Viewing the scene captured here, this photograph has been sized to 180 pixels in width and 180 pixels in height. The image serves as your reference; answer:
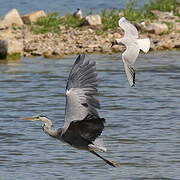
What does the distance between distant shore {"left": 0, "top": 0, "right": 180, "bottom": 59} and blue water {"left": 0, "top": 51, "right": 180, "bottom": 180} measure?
351 mm

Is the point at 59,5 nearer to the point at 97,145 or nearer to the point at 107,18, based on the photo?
the point at 107,18

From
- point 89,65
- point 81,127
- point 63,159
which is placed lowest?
point 63,159

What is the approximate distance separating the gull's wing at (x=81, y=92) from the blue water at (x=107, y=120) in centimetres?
158

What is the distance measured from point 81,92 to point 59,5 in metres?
19.4

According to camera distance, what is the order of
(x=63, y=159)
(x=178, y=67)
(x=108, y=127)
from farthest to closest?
(x=178, y=67) < (x=108, y=127) < (x=63, y=159)

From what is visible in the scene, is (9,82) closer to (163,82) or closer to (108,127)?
(163,82)

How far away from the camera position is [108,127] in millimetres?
11875

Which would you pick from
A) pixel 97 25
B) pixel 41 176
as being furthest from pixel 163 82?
pixel 41 176

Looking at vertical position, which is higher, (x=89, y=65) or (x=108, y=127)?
Answer: (x=89, y=65)

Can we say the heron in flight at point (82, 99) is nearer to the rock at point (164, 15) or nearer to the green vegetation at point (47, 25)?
the green vegetation at point (47, 25)

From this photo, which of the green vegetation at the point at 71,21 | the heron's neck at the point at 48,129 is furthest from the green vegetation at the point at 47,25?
the heron's neck at the point at 48,129

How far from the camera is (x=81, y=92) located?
7797 millimetres

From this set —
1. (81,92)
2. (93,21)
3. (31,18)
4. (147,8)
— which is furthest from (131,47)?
(147,8)

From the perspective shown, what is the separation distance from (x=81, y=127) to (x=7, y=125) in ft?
14.0
